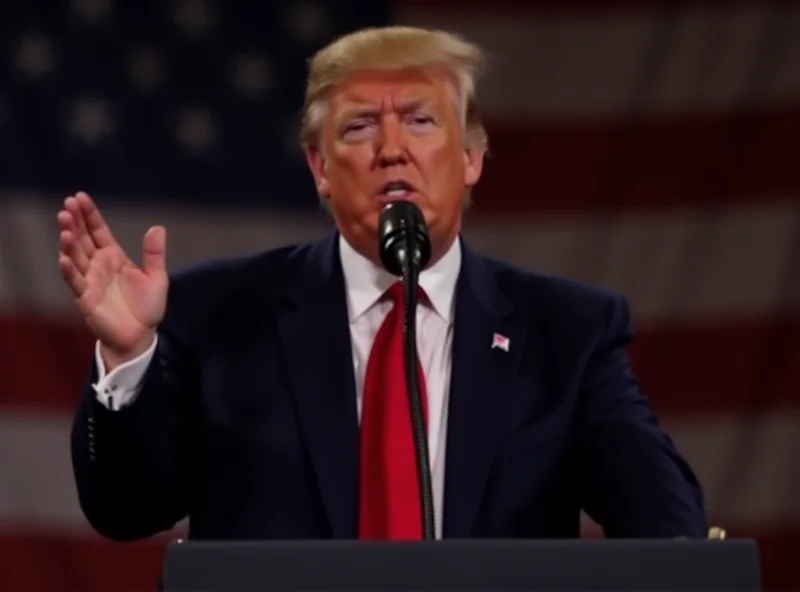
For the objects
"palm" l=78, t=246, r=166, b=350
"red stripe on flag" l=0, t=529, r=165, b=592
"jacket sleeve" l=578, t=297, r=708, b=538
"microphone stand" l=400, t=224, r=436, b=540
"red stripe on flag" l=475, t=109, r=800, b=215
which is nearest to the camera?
"microphone stand" l=400, t=224, r=436, b=540

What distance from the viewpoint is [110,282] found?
67.4 inches

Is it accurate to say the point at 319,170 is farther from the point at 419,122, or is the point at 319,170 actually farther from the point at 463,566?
the point at 463,566

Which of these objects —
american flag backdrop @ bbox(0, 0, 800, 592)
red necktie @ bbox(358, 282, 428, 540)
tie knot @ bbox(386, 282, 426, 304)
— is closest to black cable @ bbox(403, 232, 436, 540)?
red necktie @ bbox(358, 282, 428, 540)

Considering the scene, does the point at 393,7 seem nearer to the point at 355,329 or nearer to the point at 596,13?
the point at 596,13

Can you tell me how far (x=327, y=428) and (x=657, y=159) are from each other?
165 centimetres

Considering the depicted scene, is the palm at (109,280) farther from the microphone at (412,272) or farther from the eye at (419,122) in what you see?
the eye at (419,122)

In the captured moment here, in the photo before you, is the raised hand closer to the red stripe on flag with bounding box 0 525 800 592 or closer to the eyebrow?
the eyebrow

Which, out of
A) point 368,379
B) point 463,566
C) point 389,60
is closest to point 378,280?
point 368,379

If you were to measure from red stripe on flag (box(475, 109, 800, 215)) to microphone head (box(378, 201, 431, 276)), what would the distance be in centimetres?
165

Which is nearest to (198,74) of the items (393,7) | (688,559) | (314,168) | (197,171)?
(197,171)

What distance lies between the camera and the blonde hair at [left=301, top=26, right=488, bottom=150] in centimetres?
201

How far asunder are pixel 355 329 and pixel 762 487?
5.04 ft

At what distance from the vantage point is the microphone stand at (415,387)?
1586mm

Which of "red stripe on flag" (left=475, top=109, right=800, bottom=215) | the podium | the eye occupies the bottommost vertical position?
"red stripe on flag" (left=475, top=109, right=800, bottom=215)
